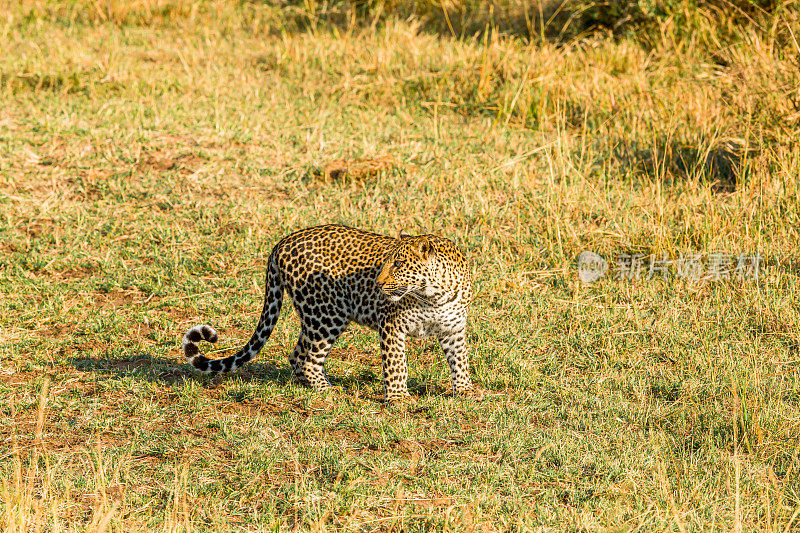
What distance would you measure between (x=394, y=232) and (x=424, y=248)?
9.59ft

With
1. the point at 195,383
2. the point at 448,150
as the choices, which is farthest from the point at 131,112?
the point at 195,383

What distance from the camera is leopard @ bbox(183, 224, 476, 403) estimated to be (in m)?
5.54

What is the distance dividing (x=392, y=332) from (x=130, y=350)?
2.08m

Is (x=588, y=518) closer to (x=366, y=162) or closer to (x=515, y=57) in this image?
(x=366, y=162)

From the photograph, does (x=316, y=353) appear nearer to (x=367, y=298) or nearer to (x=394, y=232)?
(x=367, y=298)

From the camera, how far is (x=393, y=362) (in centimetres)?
575

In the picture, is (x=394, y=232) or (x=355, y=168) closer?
(x=394, y=232)

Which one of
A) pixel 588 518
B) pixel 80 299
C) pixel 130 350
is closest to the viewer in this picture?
pixel 588 518

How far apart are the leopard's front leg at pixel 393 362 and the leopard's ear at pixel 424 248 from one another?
50 cm

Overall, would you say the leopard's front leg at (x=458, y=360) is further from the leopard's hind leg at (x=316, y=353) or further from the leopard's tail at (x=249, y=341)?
→ the leopard's tail at (x=249, y=341)

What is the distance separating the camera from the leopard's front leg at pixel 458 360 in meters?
5.86

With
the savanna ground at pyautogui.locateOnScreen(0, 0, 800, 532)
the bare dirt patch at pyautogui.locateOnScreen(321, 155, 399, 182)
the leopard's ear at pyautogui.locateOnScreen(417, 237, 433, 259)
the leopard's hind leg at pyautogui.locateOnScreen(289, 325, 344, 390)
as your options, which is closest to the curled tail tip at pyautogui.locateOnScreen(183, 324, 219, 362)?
the savanna ground at pyautogui.locateOnScreen(0, 0, 800, 532)

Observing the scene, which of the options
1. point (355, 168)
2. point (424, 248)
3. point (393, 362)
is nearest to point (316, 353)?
point (393, 362)

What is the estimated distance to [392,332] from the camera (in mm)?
5703
